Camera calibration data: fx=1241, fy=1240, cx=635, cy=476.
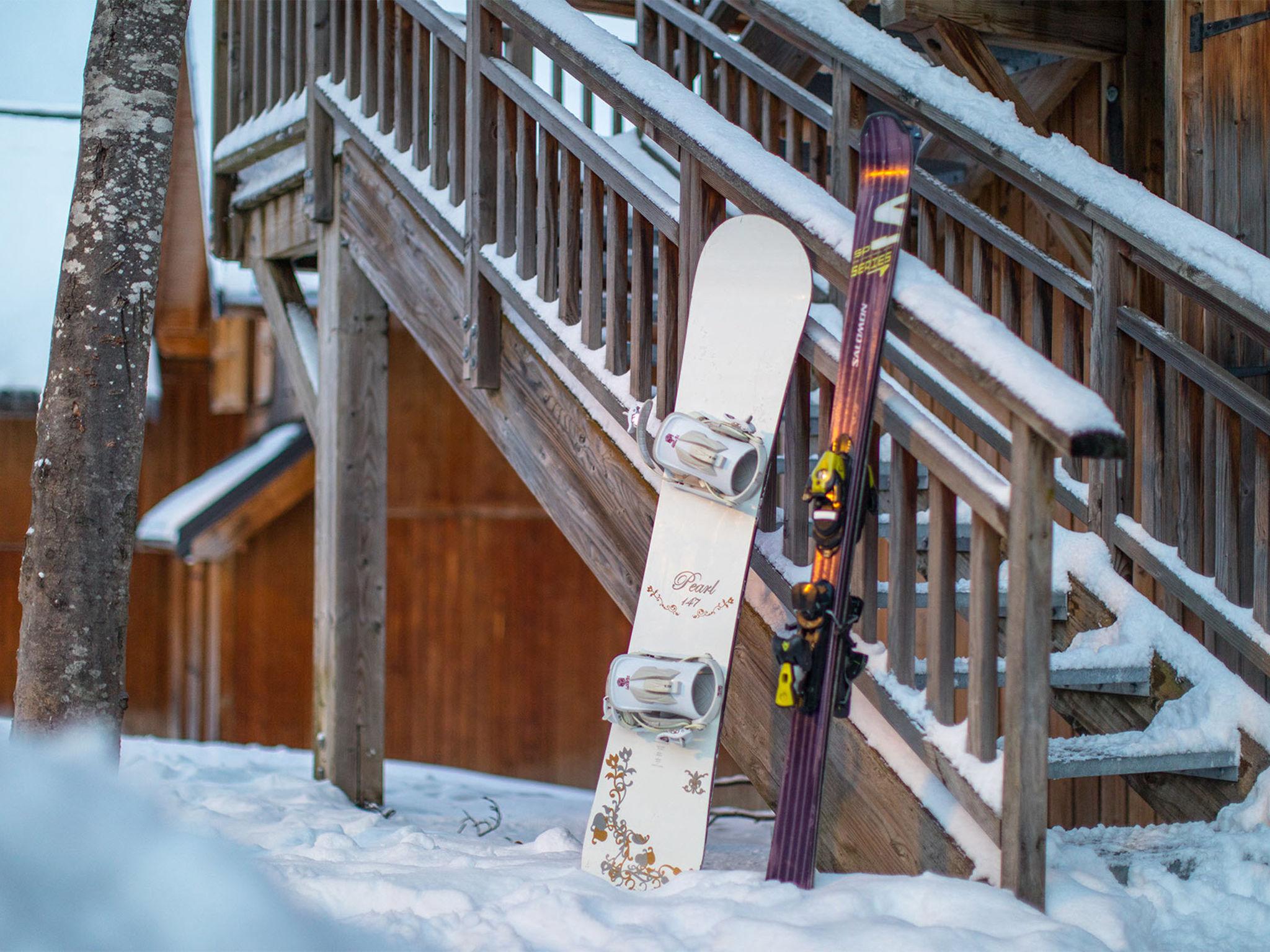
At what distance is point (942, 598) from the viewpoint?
221cm

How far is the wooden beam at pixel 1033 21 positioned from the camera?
144 inches

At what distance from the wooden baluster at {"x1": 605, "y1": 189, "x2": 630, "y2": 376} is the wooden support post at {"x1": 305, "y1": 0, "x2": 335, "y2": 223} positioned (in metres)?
1.76

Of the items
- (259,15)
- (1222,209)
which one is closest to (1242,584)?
(1222,209)

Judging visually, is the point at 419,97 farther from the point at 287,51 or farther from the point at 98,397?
the point at 98,397

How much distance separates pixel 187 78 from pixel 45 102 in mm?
1885

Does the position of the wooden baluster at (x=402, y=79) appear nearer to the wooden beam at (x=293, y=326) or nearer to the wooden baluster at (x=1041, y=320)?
the wooden beam at (x=293, y=326)

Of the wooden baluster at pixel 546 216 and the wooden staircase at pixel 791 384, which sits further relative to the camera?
the wooden baluster at pixel 546 216

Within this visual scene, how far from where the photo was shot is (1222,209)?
3.64 m

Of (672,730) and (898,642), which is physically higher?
(898,642)

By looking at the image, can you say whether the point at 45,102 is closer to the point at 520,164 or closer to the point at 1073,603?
the point at 520,164

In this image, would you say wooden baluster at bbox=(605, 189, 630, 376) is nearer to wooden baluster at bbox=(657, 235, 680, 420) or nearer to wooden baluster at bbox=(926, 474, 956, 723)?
wooden baluster at bbox=(657, 235, 680, 420)

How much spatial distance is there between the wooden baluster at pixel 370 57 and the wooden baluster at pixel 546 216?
1104 millimetres

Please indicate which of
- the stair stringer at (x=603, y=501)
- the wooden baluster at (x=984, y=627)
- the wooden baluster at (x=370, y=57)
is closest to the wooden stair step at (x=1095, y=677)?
the stair stringer at (x=603, y=501)

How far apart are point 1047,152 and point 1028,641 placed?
1.76m
